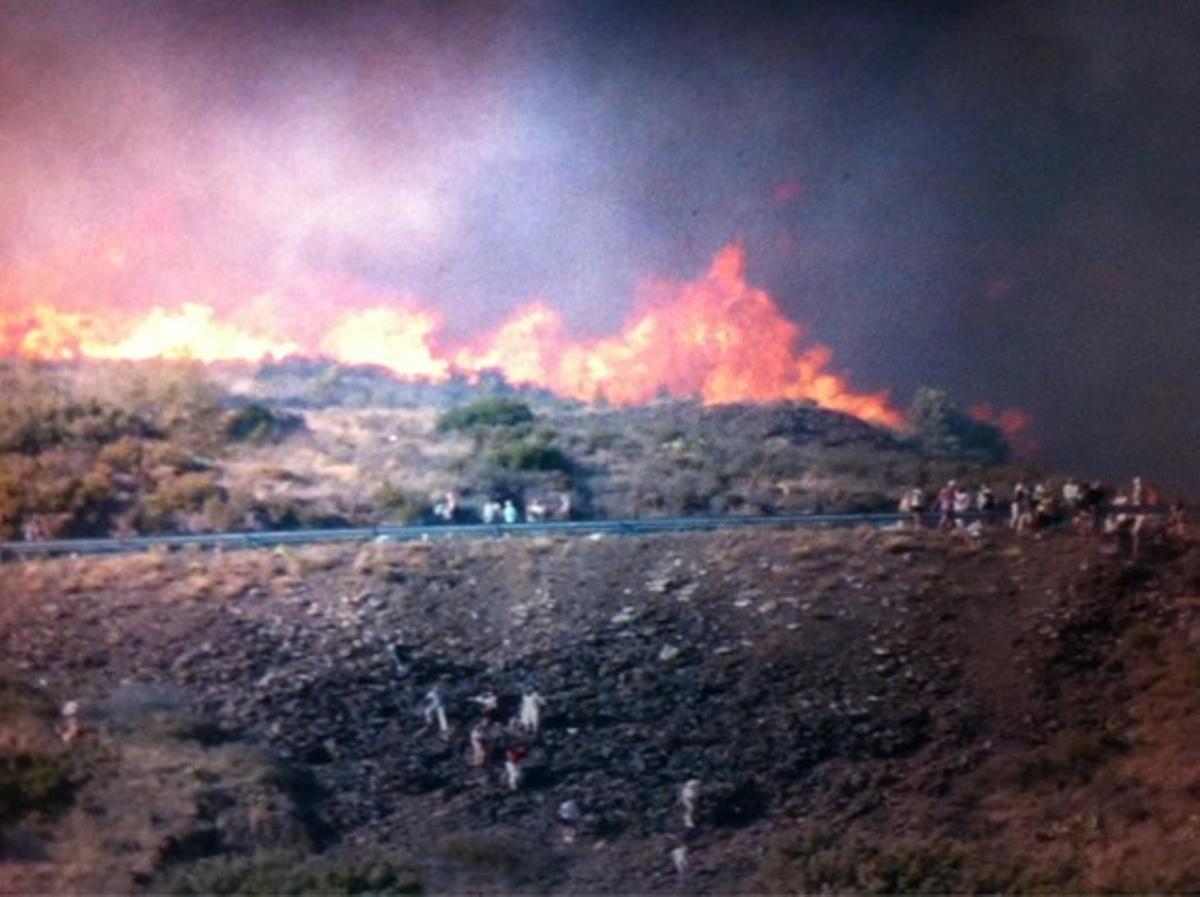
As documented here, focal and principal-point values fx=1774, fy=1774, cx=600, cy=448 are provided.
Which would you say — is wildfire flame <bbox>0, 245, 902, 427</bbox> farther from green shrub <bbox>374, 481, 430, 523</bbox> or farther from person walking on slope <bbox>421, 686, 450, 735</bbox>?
person walking on slope <bbox>421, 686, 450, 735</bbox>

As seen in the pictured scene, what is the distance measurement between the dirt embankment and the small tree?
3.90 feet

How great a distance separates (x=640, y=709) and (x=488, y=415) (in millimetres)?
3545

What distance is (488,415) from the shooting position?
15.2 m

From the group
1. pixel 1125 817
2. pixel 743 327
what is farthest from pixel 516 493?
pixel 1125 817

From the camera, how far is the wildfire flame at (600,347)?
15.9 m

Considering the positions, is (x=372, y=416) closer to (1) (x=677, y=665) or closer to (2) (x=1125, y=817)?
(1) (x=677, y=665)

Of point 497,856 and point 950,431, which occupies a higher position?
point 950,431

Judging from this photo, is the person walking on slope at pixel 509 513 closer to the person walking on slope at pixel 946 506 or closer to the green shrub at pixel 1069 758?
the person walking on slope at pixel 946 506

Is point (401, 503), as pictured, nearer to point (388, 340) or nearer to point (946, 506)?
point (388, 340)

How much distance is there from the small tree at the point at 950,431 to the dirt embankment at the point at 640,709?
1.19m

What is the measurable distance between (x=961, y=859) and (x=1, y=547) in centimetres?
737

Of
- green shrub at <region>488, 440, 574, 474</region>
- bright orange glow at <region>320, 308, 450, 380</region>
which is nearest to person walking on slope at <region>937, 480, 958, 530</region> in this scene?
green shrub at <region>488, 440, 574, 474</region>

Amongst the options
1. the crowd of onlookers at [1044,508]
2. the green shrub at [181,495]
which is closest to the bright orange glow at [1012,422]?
the crowd of onlookers at [1044,508]

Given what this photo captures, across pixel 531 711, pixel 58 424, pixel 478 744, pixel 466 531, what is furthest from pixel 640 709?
pixel 58 424
